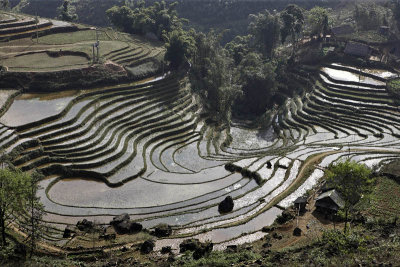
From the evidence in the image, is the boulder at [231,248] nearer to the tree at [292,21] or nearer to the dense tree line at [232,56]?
the dense tree line at [232,56]

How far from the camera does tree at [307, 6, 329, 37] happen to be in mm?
57344

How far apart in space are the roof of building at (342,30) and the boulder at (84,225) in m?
47.6

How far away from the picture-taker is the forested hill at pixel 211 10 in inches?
3290

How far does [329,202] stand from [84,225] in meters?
13.5

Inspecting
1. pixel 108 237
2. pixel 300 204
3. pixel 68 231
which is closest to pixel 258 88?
pixel 300 204

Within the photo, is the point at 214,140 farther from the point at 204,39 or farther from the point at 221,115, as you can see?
the point at 204,39

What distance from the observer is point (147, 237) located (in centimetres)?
2258

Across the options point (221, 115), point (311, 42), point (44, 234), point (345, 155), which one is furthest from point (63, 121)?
point (311, 42)

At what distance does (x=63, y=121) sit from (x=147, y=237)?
48.5 feet

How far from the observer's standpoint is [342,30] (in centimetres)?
5988

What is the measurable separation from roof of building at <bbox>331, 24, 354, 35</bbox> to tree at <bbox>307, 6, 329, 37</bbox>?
147cm

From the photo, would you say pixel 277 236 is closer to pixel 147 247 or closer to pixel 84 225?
pixel 147 247

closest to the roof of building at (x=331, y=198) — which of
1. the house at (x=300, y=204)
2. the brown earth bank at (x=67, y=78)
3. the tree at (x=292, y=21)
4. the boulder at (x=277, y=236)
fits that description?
the house at (x=300, y=204)

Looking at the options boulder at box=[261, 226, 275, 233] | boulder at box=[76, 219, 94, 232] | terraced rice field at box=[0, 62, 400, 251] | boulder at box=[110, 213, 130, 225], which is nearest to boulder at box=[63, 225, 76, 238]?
boulder at box=[76, 219, 94, 232]
